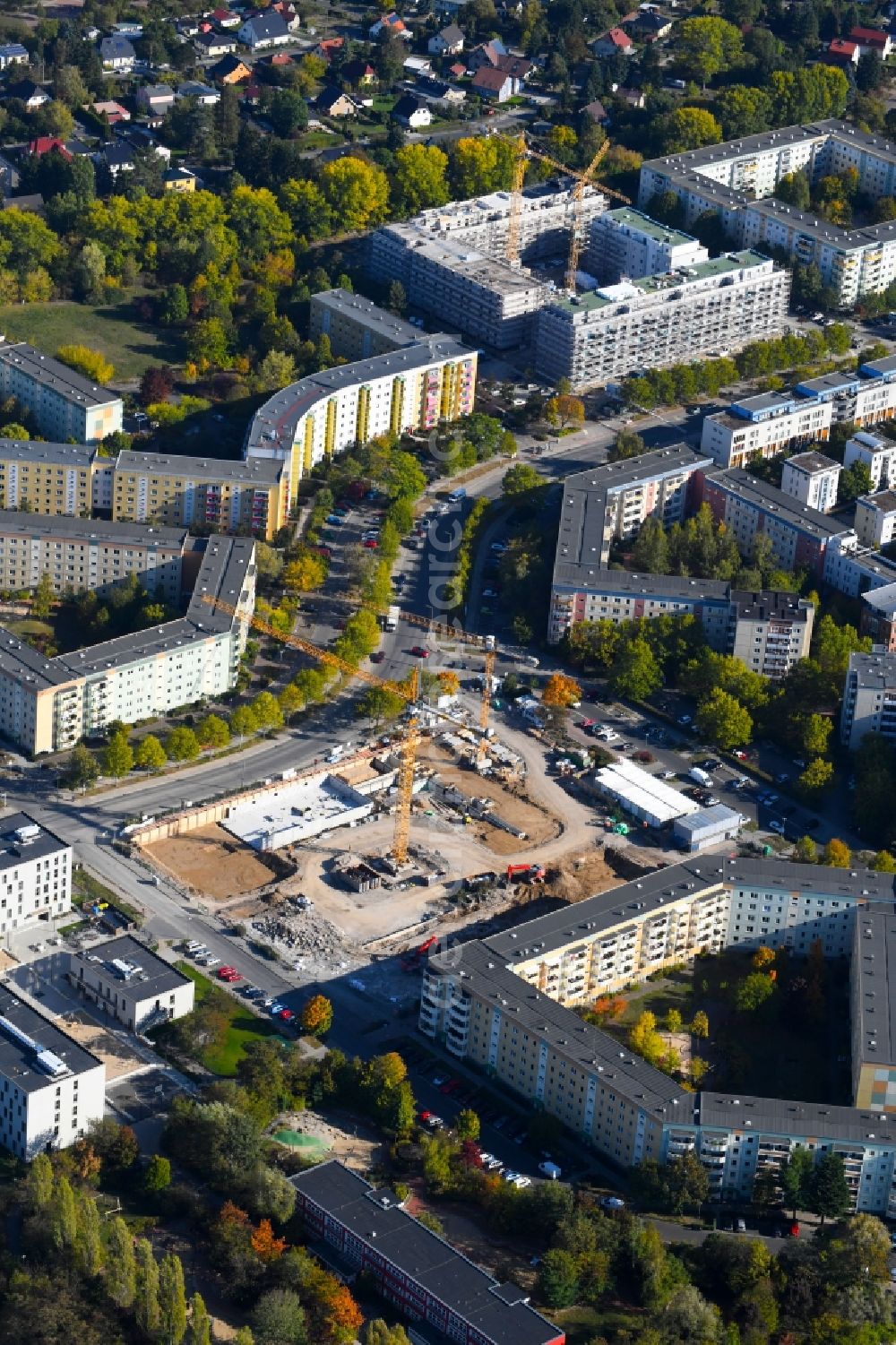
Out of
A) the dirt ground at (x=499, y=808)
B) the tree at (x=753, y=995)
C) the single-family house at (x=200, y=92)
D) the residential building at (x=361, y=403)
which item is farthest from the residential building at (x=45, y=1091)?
the single-family house at (x=200, y=92)

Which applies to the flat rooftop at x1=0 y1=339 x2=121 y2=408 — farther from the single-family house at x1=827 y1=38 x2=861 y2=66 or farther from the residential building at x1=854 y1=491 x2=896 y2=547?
the single-family house at x1=827 y1=38 x2=861 y2=66

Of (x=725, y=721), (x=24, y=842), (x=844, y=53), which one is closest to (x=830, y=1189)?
(x=725, y=721)

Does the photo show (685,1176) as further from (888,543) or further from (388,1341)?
(888,543)

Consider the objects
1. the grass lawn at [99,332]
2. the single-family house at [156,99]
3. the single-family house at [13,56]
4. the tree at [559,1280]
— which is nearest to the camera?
the tree at [559,1280]

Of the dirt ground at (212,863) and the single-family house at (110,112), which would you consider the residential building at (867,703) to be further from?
the single-family house at (110,112)

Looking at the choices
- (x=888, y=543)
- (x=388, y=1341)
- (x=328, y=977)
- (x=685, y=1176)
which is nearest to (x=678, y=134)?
(x=888, y=543)
